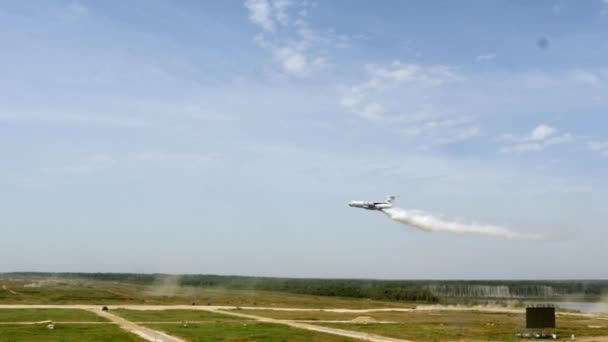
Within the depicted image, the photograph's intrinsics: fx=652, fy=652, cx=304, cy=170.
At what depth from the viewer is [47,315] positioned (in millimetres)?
107625

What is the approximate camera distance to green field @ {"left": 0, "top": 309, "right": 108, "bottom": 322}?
9945cm

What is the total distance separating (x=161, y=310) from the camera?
129 m

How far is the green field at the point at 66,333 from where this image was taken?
241 feet

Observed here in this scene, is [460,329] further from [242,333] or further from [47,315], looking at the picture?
[47,315]

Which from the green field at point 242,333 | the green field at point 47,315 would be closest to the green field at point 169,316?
the green field at point 47,315

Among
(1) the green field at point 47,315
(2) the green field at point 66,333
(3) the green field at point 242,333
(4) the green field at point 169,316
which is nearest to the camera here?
(2) the green field at point 66,333

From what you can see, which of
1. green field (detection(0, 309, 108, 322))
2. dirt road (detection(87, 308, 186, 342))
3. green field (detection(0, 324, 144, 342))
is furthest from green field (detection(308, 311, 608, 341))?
green field (detection(0, 309, 108, 322))

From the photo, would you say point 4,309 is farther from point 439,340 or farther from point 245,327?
point 439,340

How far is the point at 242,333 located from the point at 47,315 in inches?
1650

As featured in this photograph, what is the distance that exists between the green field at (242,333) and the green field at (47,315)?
54.8ft

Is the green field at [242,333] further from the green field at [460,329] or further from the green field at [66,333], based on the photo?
the green field at [460,329]

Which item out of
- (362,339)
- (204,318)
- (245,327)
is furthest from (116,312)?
(362,339)

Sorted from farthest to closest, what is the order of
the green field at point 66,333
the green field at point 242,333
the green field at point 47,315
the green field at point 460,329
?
the green field at point 47,315
the green field at point 460,329
the green field at point 242,333
the green field at point 66,333

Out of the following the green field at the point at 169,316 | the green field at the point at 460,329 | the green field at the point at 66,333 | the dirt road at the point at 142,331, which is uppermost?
the green field at the point at 460,329
